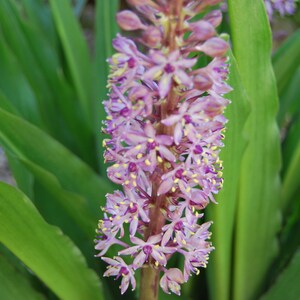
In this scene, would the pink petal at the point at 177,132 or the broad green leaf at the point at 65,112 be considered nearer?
the pink petal at the point at 177,132

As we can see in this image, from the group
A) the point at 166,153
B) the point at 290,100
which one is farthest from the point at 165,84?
the point at 290,100

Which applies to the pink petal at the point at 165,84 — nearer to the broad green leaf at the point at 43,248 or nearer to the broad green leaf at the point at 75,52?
the broad green leaf at the point at 43,248

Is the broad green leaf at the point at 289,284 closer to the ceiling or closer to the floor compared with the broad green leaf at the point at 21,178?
closer to the floor

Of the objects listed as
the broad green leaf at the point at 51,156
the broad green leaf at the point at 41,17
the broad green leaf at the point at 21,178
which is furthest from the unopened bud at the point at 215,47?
the broad green leaf at the point at 41,17

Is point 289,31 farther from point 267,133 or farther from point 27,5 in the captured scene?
point 267,133

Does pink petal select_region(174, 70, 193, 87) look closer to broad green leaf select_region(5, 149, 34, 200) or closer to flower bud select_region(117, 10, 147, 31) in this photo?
flower bud select_region(117, 10, 147, 31)

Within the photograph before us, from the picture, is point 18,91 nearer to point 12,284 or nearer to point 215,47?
point 12,284

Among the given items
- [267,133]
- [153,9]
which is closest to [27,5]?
[267,133]
